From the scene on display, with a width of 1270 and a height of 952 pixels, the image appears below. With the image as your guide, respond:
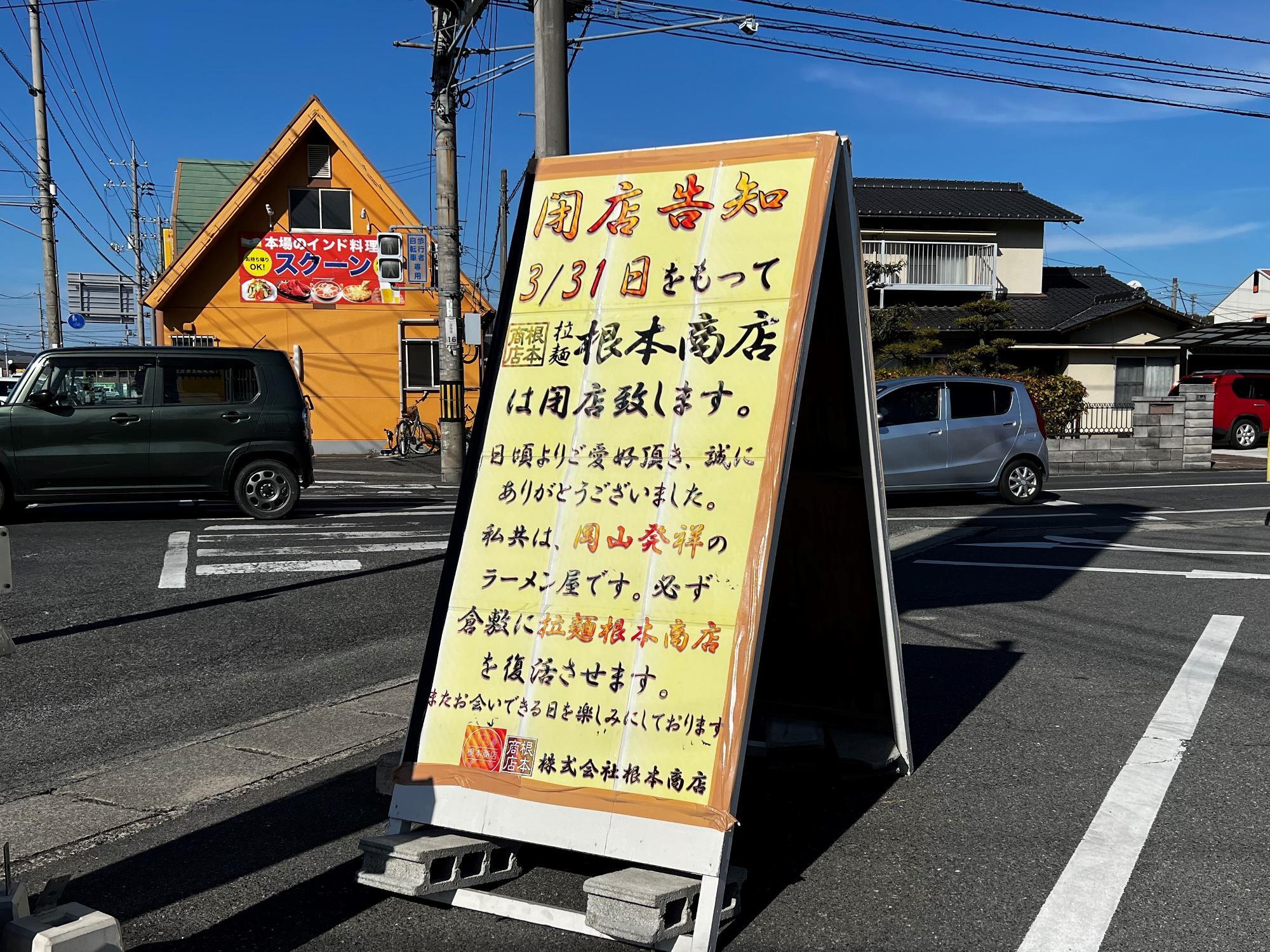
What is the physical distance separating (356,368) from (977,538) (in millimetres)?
17196

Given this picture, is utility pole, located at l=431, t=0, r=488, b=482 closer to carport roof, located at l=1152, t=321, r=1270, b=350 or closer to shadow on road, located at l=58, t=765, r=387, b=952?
shadow on road, located at l=58, t=765, r=387, b=952

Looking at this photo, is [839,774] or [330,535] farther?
[330,535]

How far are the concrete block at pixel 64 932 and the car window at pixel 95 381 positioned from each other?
10.7 metres

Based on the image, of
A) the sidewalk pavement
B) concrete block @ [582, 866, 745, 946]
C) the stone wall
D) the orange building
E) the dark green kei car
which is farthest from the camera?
the orange building

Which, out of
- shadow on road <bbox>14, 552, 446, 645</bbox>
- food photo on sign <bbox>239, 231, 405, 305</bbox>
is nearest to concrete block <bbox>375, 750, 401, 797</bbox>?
shadow on road <bbox>14, 552, 446, 645</bbox>

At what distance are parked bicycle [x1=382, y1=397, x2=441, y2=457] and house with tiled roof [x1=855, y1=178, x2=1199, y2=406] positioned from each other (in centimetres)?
1358

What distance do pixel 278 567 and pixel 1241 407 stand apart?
77.5 ft

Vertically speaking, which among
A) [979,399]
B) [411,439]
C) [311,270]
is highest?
[311,270]

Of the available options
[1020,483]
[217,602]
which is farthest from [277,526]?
[1020,483]

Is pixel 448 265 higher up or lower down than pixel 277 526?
higher up

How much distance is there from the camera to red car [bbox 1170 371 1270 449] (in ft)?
84.2

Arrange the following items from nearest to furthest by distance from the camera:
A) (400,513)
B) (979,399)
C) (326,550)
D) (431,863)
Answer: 1. (431,863)
2. (326,550)
3. (400,513)
4. (979,399)

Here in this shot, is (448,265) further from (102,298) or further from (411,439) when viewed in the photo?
(102,298)

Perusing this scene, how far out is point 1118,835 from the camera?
376cm
